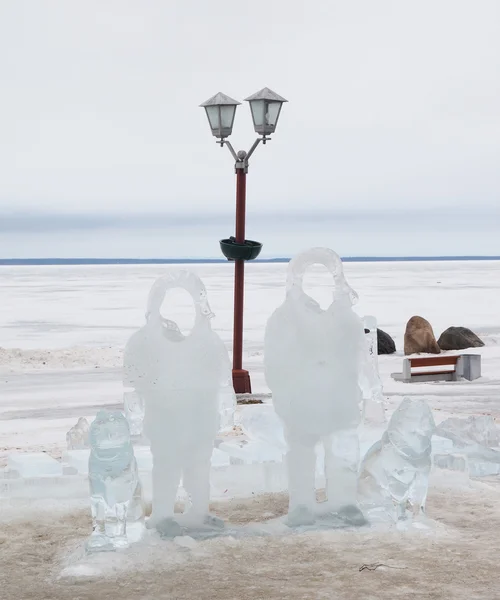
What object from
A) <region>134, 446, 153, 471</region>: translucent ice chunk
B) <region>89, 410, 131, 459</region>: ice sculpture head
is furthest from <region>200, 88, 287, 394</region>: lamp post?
<region>89, 410, 131, 459</region>: ice sculpture head

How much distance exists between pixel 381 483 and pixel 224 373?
1287 mm

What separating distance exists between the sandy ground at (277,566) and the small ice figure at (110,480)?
0.18 m

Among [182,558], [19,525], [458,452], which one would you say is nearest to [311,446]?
[182,558]

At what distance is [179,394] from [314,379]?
89cm

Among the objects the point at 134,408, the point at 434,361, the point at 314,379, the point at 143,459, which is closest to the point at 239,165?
the point at 434,361

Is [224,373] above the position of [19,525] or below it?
above

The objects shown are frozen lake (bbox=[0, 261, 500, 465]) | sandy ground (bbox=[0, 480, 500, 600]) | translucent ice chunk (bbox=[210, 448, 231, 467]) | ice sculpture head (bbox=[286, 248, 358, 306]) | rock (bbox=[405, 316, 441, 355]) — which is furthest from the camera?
rock (bbox=[405, 316, 441, 355])

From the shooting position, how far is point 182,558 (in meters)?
5.77

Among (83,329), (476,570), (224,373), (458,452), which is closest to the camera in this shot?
(476,570)

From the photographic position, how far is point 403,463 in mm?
6297

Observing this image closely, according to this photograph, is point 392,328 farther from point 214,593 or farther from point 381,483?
point 214,593

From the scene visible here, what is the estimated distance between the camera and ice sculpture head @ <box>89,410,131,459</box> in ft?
19.2

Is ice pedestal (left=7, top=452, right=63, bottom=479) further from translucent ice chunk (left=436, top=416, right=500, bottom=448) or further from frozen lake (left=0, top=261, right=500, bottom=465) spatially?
translucent ice chunk (left=436, top=416, right=500, bottom=448)

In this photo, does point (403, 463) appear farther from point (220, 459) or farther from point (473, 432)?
point (473, 432)
